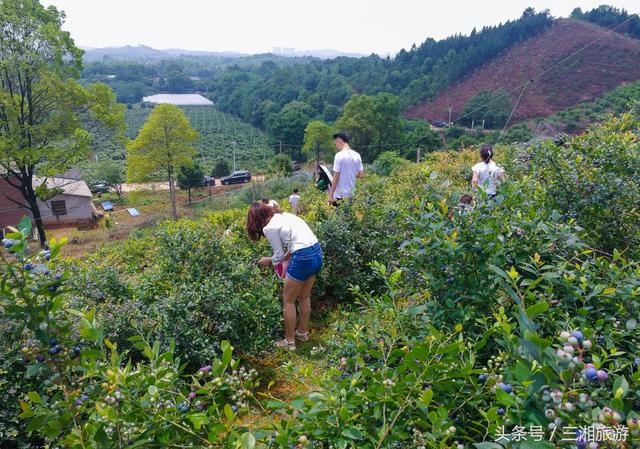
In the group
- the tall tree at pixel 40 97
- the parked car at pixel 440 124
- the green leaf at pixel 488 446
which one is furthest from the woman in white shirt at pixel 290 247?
the parked car at pixel 440 124

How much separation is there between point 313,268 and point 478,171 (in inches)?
101

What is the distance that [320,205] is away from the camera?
205 inches

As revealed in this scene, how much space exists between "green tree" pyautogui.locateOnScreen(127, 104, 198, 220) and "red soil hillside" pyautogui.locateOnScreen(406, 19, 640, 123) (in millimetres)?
35498

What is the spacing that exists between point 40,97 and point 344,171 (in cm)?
1276

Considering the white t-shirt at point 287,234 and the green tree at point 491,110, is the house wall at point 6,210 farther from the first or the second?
the green tree at point 491,110

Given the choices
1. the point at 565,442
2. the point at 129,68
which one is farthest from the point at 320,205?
the point at 129,68

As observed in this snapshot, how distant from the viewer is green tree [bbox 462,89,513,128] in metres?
46.5

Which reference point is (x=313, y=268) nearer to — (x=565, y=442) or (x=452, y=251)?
(x=452, y=251)

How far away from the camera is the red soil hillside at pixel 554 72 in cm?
4788

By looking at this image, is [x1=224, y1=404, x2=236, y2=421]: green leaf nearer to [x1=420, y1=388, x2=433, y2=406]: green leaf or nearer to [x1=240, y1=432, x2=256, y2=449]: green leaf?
[x1=240, y1=432, x2=256, y2=449]: green leaf

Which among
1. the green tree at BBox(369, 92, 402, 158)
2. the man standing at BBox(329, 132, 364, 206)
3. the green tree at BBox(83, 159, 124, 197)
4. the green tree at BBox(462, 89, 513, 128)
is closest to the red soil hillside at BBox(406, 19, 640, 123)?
the green tree at BBox(462, 89, 513, 128)

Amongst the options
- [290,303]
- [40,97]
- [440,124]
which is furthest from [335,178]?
[440,124]

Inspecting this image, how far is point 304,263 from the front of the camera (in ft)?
11.1

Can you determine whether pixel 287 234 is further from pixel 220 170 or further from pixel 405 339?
pixel 220 170
